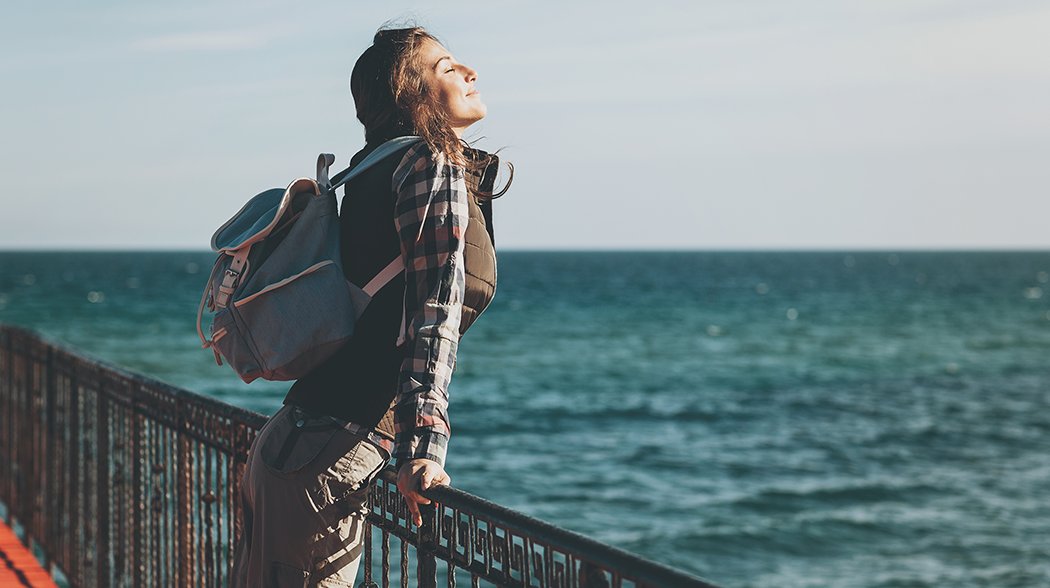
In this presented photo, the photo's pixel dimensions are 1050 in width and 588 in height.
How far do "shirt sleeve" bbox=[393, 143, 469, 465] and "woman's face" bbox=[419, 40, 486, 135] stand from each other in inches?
7.8

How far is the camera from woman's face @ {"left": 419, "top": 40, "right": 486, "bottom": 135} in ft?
8.34

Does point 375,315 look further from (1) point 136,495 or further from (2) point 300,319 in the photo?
(1) point 136,495

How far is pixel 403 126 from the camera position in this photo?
252cm

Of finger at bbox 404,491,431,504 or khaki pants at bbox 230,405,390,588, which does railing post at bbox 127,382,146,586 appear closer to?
khaki pants at bbox 230,405,390,588

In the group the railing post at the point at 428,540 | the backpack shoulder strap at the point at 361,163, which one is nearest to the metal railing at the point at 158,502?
the railing post at the point at 428,540

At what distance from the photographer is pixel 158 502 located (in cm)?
415

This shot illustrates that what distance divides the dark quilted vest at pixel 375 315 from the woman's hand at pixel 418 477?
201mm

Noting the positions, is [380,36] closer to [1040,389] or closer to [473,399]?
[473,399]

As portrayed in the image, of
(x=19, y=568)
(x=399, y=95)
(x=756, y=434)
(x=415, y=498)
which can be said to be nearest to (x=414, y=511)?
(x=415, y=498)

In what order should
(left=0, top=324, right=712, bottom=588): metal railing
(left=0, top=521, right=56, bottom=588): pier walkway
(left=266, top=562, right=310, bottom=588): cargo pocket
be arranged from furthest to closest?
(left=0, top=521, right=56, bottom=588): pier walkway < (left=266, top=562, right=310, bottom=588): cargo pocket < (left=0, top=324, right=712, bottom=588): metal railing

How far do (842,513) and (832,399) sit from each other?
13172 mm

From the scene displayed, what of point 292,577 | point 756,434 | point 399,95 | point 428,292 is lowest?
point 756,434

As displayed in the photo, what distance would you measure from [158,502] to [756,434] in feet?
67.8

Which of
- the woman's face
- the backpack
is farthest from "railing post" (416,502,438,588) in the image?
the woman's face
